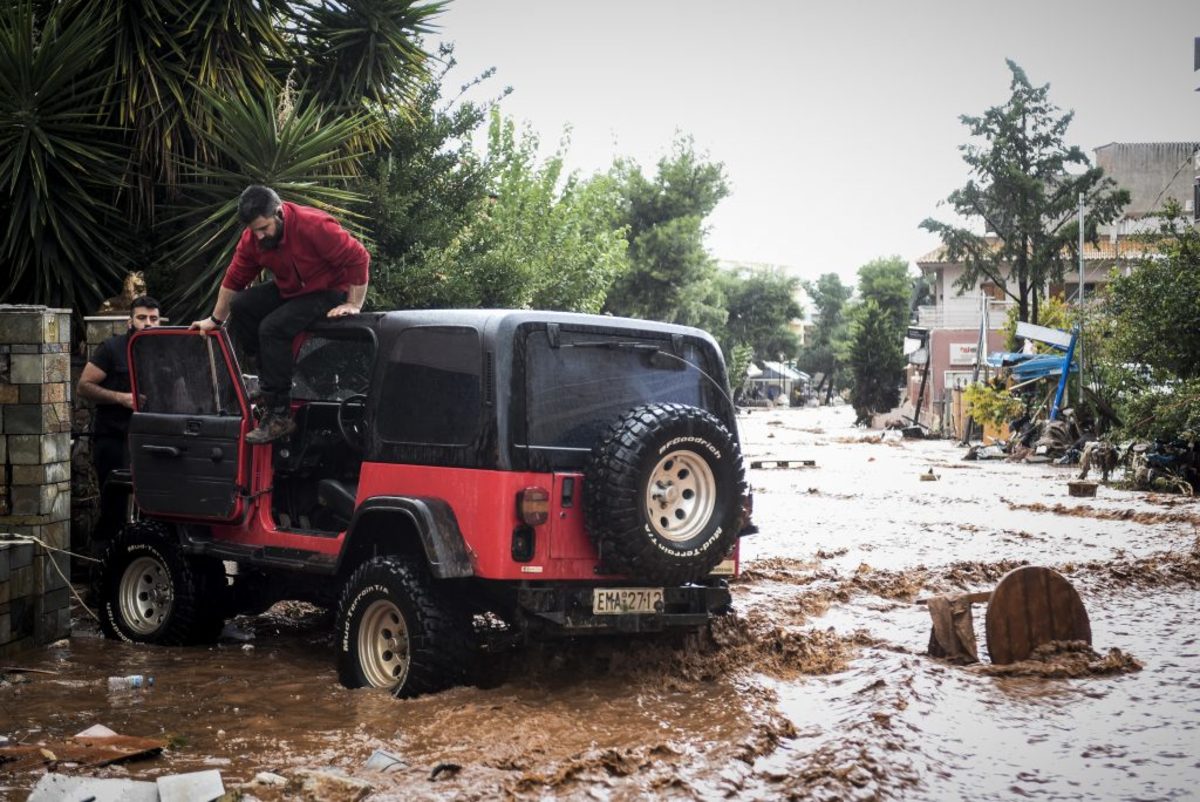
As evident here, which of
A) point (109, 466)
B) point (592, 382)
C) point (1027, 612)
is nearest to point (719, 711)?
point (592, 382)

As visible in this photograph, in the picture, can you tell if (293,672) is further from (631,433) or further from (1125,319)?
(1125,319)

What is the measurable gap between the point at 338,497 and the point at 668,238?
49799mm

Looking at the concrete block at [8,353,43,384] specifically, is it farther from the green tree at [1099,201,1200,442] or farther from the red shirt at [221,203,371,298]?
the green tree at [1099,201,1200,442]

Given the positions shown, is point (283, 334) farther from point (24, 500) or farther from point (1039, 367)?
point (1039, 367)

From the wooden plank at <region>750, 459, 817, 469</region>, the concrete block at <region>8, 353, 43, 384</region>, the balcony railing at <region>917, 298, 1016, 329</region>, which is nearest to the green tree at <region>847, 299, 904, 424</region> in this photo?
the balcony railing at <region>917, 298, 1016, 329</region>

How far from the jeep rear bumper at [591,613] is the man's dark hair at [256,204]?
8.82 ft

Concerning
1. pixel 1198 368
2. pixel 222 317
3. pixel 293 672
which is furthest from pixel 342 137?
pixel 1198 368

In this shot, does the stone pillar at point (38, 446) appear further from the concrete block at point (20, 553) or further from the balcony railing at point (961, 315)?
the balcony railing at point (961, 315)

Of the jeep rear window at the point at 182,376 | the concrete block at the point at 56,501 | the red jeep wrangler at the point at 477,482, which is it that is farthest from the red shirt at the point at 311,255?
the concrete block at the point at 56,501

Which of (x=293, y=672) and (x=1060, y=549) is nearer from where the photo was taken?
(x=293, y=672)

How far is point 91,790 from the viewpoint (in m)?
4.62

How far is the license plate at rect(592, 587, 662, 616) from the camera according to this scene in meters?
6.26

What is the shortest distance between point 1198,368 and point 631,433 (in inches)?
810

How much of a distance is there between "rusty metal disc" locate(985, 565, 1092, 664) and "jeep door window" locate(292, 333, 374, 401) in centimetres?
369
